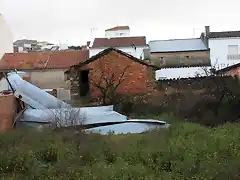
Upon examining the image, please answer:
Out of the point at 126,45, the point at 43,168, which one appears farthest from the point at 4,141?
the point at 126,45

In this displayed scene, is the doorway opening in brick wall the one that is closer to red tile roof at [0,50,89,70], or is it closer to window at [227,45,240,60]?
red tile roof at [0,50,89,70]

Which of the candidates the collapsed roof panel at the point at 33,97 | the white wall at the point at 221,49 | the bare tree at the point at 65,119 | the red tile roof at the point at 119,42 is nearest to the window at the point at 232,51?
the white wall at the point at 221,49

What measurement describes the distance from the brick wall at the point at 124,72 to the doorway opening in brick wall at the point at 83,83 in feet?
1.42

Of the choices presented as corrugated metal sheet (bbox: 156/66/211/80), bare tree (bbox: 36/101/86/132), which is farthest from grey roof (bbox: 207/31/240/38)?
bare tree (bbox: 36/101/86/132)

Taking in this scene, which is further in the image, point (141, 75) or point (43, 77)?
point (43, 77)

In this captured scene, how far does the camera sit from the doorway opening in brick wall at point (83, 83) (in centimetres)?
2238

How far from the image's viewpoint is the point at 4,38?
4166cm

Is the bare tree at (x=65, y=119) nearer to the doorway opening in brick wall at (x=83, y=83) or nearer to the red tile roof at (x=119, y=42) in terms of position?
the doorway opening in brick wall at (x=83, y=83)

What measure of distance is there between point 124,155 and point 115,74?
11.2 metres

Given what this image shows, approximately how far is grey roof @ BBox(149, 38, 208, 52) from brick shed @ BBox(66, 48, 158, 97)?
21311mm

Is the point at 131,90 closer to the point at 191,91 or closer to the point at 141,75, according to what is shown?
the point at 141,75

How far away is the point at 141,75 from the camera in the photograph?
21688mm

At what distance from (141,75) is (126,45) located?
69.2 ft

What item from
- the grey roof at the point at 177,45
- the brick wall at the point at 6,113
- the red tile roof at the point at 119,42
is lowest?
the brick wall at the point at 6,113
